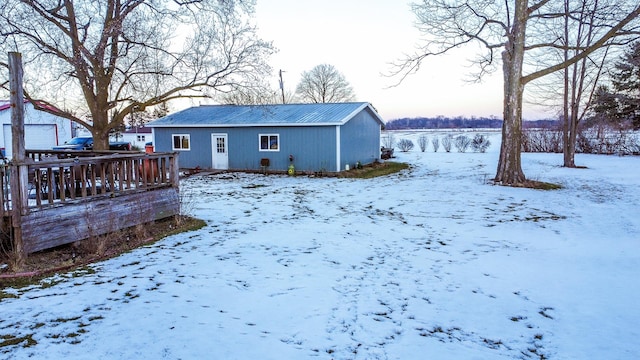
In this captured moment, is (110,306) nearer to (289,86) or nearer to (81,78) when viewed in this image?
(81,78)

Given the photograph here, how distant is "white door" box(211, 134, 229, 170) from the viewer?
19609 millimetres

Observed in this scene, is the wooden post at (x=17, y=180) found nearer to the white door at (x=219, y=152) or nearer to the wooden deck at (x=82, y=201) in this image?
the wooden deck at (x=82, y=201)

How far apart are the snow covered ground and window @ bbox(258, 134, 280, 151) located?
31.8ft

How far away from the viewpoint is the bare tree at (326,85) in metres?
47.8

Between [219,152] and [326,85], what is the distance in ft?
99.0

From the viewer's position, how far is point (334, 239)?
7.18 metres

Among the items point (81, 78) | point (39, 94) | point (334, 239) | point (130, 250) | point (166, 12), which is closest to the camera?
point (130, 250)

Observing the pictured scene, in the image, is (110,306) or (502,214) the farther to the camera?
(502,214)

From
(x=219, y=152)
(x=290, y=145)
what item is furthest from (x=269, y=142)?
(x=219, y=152)

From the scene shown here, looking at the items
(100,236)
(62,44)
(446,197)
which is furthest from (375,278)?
(62,44)

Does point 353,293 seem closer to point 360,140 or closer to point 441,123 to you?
point 360,140

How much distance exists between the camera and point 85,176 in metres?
6.48

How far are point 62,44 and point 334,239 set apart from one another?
32.4 ft

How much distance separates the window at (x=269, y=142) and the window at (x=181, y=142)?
3946 mm
